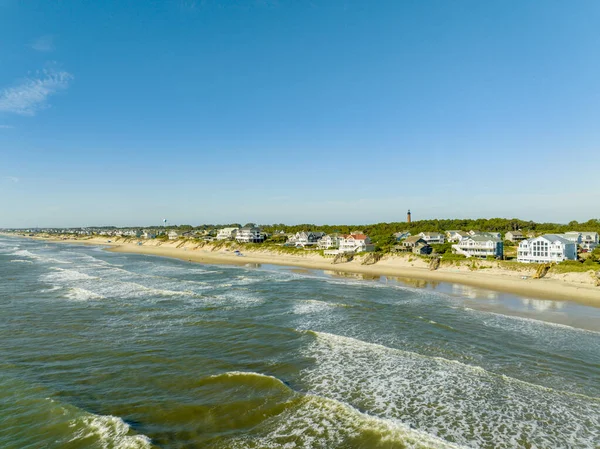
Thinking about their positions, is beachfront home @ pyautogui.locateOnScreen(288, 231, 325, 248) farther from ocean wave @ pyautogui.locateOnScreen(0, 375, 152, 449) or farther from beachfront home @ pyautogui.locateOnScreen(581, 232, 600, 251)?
ocean wave @ pyautogui.locateOnScreen(0, 375, 152, 449)

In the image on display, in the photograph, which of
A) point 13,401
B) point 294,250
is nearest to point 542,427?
point 13,401

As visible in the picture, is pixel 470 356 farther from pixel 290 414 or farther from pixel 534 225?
pixel 534 225

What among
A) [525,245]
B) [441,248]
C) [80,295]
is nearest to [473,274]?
[525,245]

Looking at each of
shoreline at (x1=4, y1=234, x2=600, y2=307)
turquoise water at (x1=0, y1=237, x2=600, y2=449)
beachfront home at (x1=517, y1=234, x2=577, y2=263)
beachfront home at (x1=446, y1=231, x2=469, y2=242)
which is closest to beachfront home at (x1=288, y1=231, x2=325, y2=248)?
shoreline at (x1=4, y1=234, x2=600, y2=307)

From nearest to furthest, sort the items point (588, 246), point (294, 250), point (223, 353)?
point (223, 353), point (588, 246), point (294, 250)

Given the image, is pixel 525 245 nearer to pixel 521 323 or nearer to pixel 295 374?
pixel 521 323
